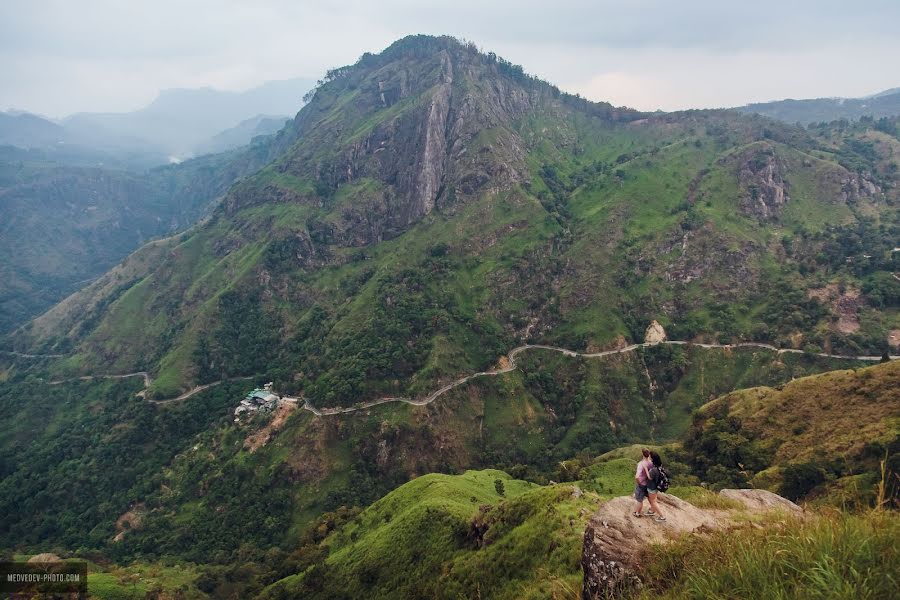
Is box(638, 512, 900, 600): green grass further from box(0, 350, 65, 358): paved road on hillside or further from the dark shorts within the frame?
box(0, 350, 65, 358): paved road on hillside

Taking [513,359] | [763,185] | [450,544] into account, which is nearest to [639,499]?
[450,544]

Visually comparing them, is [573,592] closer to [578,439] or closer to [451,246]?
[578,439]

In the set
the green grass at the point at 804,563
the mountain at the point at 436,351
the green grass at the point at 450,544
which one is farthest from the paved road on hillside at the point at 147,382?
the green grass at the point at 804,563

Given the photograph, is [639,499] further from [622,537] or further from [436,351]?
[436,351]

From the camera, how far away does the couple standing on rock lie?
16.5 metres

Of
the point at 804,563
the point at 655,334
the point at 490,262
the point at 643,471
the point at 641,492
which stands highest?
the point at 804,563

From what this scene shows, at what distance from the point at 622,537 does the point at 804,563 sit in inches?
340

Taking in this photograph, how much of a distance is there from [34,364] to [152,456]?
8884cm

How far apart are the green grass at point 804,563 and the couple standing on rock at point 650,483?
615 cm

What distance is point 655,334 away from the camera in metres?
123

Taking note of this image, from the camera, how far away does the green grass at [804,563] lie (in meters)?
7.02

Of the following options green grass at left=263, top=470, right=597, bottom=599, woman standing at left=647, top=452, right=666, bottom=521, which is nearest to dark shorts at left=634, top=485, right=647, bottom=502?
woman standing at left=647, top=452, right=666, bottom=521

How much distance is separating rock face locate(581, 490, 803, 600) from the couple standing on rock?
13.3 inches

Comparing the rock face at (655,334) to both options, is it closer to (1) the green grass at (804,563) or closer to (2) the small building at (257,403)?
(2) the small building at (257,403)
